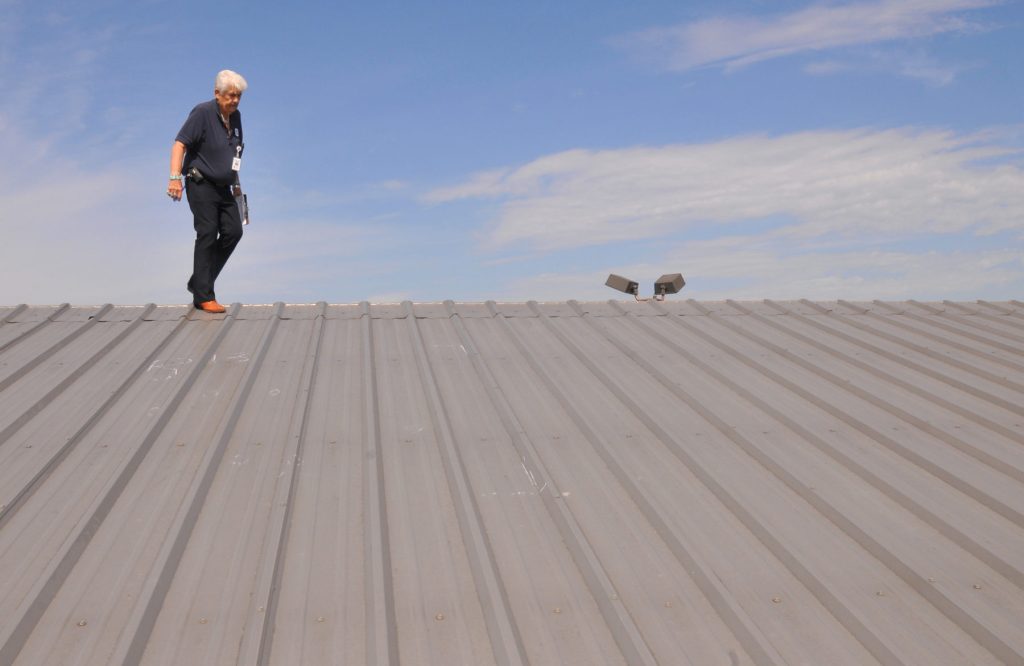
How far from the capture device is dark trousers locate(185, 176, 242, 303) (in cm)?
740

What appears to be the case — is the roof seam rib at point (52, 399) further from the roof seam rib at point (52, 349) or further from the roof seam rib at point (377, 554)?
the roof seam rib at point (377, 554)

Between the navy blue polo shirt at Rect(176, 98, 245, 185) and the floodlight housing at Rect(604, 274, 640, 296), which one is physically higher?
the navy blue polo shirt at Rect(176, 98, 245, 185)

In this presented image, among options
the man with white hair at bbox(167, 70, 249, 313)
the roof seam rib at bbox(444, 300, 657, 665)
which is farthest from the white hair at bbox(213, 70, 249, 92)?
the roof seam rib at bbox(444, 300, 657, 665)

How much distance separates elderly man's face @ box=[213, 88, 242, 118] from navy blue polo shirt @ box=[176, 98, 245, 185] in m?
0.05

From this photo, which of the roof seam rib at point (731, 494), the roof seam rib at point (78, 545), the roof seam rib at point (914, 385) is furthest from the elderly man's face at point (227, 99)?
the roof seam rib at point (914, 385)

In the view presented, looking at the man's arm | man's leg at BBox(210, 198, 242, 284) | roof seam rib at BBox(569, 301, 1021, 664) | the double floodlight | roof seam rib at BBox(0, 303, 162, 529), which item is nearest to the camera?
roof seam rib at BBox(569, 301, 1021, 664)

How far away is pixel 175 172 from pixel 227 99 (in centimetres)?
79

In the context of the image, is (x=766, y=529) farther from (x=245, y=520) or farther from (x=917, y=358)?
(x=917, y=358)

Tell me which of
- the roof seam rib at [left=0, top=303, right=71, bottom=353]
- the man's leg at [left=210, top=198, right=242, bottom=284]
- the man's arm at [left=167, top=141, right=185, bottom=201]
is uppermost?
the man's arm at [left=167, top=141, right=185, bottom=201]

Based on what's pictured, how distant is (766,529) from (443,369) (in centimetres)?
264

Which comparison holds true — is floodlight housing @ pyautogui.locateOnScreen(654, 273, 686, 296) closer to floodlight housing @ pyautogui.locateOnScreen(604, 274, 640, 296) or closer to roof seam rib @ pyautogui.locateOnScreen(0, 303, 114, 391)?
floodlight housing @ pyautogui.locateOnScreen(604, 274, 640, 296)

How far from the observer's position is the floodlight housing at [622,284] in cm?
912

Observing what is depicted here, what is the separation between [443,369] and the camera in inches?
244

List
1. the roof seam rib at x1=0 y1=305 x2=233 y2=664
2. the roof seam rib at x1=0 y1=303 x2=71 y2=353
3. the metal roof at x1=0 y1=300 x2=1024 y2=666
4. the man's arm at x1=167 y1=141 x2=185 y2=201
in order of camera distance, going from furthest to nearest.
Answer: the man's arm at x1=167 y1=141 x2=185 y2=201, the roof seam rib at x1=0 y1=303 x2=71 y2=353, the metal roof at x1=0 y1=300 x2=1024 y2=666, the roof seam rib at x1=0 y1=305 x2=233 y2=664
